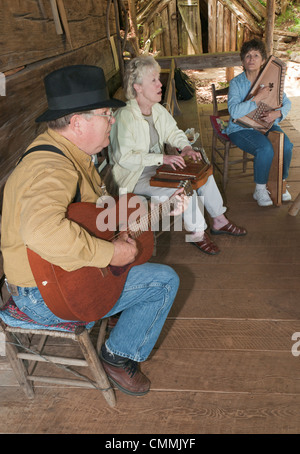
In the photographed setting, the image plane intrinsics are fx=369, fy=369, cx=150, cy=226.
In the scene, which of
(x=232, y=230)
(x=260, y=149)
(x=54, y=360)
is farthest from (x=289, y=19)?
(x=54, y=360)

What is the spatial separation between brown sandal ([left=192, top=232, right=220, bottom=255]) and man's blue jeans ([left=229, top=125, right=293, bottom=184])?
0.90 m

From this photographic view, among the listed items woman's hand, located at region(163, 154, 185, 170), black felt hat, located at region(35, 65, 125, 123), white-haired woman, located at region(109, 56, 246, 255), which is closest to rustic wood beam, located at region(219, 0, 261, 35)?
white-haired woman, located at region(109, 56, 246, 255)

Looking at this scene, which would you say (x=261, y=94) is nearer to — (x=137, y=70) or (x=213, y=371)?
(x=137, y=70)

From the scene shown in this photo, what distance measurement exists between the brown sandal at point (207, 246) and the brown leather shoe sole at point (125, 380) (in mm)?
Answer: 1300

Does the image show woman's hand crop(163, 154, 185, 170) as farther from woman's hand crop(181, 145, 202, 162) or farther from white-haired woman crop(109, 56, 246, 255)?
woman's hand crop(181, 145, 202, 162)

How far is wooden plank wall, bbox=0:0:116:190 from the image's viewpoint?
6.05 feet

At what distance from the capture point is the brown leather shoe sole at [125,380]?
6.12 feet

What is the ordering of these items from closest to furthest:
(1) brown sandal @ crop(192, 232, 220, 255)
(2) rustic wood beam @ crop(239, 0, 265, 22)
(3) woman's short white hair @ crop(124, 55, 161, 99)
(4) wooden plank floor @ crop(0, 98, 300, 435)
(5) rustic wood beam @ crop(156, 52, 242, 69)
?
(4) wooden plank floor @ crop(0, 98, 300, 435)
(3) woman's short white hair @ crop(124, 55, 161, 99)
(1) brown sandal @ crop(192, 232, 220, 255)
(5) rustic wood beam @ crop(156, 52, 242, 69)
(2) rustic wood beam @ crop(239, 0, 265, 22)

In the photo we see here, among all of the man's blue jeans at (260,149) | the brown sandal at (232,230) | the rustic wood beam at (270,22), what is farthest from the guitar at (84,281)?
the rustic wood beam at (270,22)

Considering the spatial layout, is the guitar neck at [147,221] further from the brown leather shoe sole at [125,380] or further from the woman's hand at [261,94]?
the woman's hand at [261,94]

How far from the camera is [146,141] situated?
9.01 ft

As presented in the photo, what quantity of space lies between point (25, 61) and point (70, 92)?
0.72 metres

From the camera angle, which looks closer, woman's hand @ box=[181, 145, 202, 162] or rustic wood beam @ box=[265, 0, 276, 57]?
woman's hand @ box=[181, 145, 202, 162]

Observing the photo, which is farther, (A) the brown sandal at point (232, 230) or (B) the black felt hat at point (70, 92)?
(A) the brown sandal at point (232, 230)
